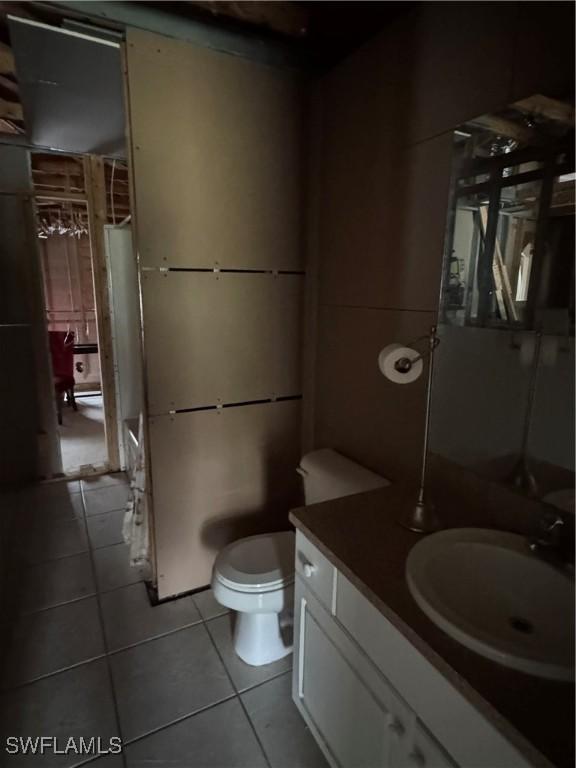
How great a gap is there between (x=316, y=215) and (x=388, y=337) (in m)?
0.81

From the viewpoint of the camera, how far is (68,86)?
1.97 metres

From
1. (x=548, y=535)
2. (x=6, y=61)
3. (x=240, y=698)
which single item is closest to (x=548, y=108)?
(x=548, y=535)

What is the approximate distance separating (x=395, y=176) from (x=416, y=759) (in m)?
1.71

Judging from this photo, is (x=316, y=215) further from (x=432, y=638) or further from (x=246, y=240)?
(x=432, y=638)

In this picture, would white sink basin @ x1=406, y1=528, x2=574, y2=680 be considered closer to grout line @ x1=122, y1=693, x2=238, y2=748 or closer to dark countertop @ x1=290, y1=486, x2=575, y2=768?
dark countertop @ x1=290, y1=486, x2=575, y2=768

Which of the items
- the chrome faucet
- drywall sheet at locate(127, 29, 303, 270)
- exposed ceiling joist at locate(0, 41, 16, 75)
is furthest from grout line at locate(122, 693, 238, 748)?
exposed ceiling joist at locate(0, 41, 16, 75)

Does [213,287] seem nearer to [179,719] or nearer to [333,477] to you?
[333,477]

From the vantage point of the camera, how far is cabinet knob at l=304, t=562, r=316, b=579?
1.25m

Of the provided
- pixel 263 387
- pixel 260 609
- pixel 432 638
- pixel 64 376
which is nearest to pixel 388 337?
pixel 263 387

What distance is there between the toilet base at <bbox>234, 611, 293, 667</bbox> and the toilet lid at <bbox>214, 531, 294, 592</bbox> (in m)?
0.19

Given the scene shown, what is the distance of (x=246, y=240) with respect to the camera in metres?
1.93

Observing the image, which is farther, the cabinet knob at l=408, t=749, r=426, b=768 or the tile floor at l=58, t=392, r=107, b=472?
the tile floor at l=58, t=392, r=107, b=472

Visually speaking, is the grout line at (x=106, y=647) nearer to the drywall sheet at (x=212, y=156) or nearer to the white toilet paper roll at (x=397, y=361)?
the white toilet paper roll at (x=397, y=361)

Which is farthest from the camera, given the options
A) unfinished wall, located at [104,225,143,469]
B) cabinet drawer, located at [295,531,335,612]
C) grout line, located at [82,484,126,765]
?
unfinished wall, located at [104,225,143,469]
